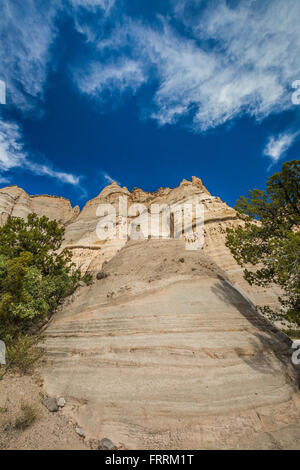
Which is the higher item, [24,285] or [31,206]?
[31,206]

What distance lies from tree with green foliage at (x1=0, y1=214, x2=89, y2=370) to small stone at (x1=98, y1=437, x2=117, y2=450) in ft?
13.9

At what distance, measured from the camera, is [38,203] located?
57656mm

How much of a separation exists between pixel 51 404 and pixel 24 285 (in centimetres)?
504

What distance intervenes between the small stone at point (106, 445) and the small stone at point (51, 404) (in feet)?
5.84

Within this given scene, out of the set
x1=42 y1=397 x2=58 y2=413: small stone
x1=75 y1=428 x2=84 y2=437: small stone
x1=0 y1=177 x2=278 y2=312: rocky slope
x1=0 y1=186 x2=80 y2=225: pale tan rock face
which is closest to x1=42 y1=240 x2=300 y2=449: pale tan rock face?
x1=75 y1=428 x2=84 y2=437: small stone

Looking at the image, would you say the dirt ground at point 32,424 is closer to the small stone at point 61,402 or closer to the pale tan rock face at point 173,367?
the small stone at point 61,402

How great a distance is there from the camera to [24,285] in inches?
346

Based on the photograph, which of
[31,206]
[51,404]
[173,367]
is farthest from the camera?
[31,206]

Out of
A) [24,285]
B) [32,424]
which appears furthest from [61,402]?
[24,285]

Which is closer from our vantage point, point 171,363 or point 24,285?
point 171,363

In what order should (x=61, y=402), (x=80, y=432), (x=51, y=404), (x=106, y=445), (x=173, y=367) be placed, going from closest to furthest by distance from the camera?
(x=106, y=445) → (x=80, y=432) → (x=51, y=404) → (x=61, y=402) → (x=173, y=367)

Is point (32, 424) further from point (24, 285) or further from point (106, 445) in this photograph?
point (24, 285)

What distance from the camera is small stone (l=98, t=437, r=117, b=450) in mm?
4332
